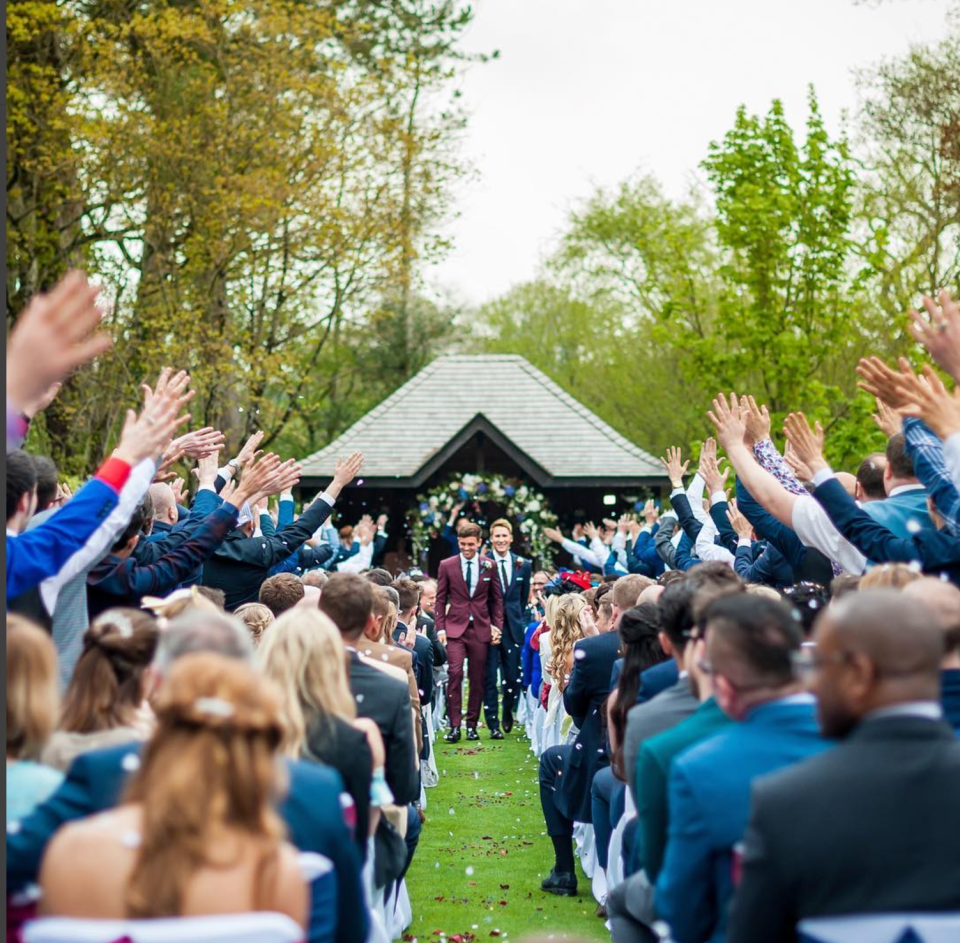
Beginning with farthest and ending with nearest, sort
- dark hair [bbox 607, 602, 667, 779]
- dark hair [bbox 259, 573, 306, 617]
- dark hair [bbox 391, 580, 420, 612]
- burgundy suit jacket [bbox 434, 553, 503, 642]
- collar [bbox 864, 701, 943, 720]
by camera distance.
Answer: burgundy suit jacket [bbox 434, 553, 503, 642] < dark hair [bbox 391, 580, 420, 612] < dark hair [bbox 259, 573, 306, 617] < dark hair [bbox 607, 602, 667, 779] < collar [bbox 864, 701, 943, 720]

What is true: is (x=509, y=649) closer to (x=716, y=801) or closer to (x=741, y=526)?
(x=741, y=526)

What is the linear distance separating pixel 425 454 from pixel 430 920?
66.1 ft

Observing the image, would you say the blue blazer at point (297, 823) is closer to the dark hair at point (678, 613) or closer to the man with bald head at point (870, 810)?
the man with bald head at point (870, 810)

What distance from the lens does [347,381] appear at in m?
41.2

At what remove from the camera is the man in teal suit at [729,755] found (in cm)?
367

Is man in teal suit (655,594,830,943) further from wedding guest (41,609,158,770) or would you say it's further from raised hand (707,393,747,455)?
raised hand (707,393,747,455)

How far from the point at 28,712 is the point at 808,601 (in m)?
3.95

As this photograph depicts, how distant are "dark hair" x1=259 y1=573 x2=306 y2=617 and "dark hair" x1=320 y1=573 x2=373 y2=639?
1904 millimetres

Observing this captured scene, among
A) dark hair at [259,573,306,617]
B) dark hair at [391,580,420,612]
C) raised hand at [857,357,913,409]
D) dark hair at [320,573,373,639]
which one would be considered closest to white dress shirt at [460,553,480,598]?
dark hair at [391,580,420,612]

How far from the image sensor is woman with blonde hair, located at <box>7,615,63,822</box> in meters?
3.55

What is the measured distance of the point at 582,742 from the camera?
7.98m

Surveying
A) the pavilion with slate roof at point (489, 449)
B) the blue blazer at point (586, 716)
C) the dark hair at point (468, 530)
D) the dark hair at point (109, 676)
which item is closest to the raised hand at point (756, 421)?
the blue blazer at point (586, 716)

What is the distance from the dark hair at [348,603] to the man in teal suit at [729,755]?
211 cm

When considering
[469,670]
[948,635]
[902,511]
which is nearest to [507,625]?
[469,670]
